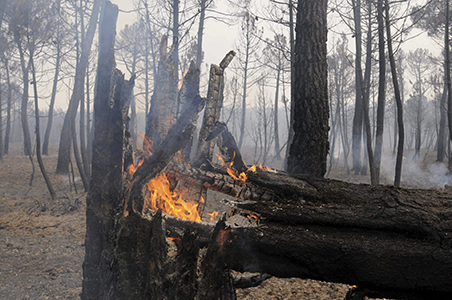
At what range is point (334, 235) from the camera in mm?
2430

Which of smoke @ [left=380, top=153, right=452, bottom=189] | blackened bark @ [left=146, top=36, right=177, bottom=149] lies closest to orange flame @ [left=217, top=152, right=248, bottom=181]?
blackened bark @ [left=146, top=36, right=177, bottom=149]

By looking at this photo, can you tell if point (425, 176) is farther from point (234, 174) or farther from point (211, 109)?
point (234, 174)

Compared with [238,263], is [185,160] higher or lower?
higher

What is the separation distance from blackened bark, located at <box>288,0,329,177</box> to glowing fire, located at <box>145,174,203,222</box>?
1681mm

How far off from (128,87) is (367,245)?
2440mm

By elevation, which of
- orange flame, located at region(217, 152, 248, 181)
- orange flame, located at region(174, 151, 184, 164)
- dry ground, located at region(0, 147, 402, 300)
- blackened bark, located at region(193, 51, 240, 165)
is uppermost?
blackened bark, located at region(193, 51, 240, 165)

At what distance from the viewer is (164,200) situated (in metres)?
3.36

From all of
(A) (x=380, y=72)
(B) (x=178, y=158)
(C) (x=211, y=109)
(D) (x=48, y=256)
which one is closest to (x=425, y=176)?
(A) (x=380, y=72)

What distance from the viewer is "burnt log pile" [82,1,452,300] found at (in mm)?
2326

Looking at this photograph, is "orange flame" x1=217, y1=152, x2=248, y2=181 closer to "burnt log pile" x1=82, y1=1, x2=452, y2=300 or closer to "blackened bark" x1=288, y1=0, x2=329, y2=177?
"burnt log pile" x1=82, y1=1, x2=452, y2=300

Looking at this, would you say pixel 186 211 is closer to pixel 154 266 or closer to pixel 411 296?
pixel 154 266

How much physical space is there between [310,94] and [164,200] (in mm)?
2462

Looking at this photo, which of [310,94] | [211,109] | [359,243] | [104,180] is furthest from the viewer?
[310,94]


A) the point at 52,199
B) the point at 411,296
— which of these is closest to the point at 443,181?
the point at 411,296
